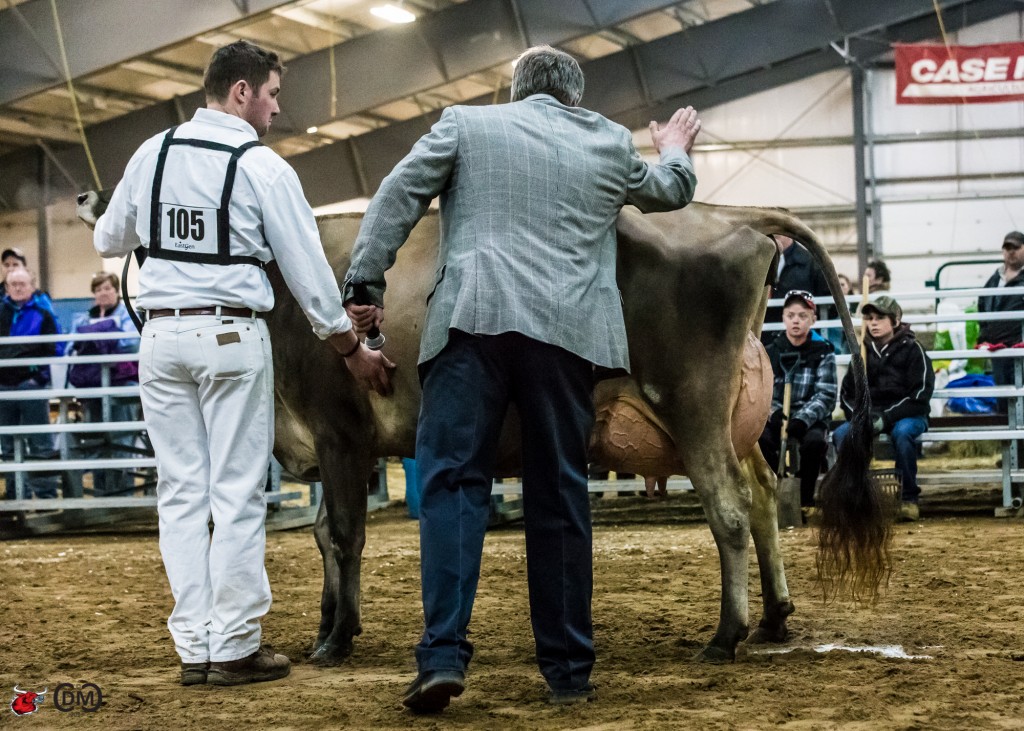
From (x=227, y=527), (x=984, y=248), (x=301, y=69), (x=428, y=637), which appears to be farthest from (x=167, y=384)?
(x=984, y=248)

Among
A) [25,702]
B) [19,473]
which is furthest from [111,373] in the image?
[25,702]

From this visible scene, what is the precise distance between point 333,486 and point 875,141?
21.2 meters

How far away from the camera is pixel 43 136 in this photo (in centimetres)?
2062

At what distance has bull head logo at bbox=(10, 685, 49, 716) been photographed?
12.2 feet

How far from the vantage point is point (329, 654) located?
4488mm

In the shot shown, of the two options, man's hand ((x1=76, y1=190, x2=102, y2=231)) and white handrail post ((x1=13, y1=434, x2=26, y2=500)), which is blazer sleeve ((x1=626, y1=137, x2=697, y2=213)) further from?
white handrail post ((x1=13, y1=434, x2=26, y2=500))

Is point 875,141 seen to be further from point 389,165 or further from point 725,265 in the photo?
point 725,265

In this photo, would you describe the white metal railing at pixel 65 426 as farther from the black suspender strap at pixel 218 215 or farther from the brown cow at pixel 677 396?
the black suspender strap at pixel 218 215

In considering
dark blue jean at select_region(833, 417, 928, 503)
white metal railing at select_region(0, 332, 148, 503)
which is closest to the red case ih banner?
dark blue jean at select_region(833, 417, 928, 503)

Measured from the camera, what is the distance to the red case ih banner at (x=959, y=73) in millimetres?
17906

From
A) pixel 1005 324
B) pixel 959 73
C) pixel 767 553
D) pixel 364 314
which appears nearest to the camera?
pixel 364 314

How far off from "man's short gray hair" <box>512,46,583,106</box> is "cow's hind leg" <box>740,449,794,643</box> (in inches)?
A: 66.2

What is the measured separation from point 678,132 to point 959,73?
1579 cm

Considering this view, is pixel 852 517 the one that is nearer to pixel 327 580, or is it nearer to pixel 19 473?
pixel 327 580
